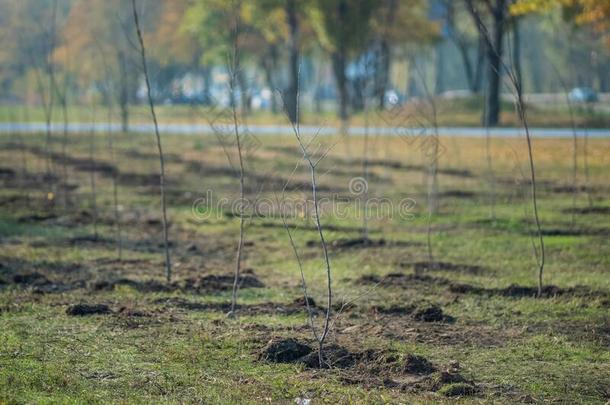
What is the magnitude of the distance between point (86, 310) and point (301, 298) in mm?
2069

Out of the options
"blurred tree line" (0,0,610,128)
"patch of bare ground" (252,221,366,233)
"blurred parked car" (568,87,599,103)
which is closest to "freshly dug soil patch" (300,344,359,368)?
"patch of bare ground" (252,221,366,233)

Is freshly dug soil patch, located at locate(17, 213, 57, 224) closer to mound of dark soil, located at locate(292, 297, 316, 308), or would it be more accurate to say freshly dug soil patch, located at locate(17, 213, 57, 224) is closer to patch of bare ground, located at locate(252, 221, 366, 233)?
patch of bare ground, located at locate(252, 221, 366, 233)

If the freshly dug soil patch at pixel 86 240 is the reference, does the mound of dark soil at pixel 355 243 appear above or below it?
below

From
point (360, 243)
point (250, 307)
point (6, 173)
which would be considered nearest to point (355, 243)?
point (360, 243)

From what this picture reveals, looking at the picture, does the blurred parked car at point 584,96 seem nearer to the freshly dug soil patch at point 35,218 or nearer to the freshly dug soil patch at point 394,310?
the freshly dug soil patch at point 35,218

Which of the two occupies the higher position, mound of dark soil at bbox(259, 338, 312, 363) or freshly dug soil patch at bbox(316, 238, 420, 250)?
mound of dark soil at bbox(259, 338, 312, 363)

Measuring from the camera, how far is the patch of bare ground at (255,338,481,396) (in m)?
6.68

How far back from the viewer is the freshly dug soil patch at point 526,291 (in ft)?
31.9

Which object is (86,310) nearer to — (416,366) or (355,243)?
(416,366)

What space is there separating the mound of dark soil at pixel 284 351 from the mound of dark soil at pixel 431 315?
1607mm

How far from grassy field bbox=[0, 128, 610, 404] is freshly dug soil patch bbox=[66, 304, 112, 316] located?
0.05 metres

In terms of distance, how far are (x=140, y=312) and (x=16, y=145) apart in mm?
21514

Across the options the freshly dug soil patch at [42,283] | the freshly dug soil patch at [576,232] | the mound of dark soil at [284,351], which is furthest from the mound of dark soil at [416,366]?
the freshly dug soil patch at [576,232]

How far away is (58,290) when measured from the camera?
10.1m
